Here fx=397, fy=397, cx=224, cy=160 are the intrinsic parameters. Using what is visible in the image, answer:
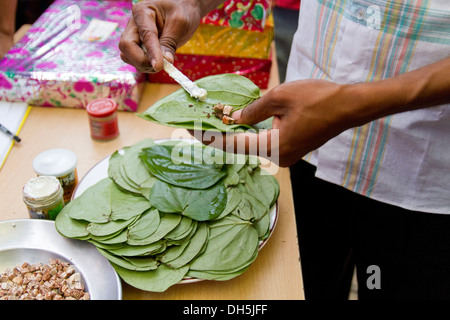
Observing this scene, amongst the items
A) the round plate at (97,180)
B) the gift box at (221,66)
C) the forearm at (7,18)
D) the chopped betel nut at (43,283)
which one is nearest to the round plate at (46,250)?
the chopped betel nut at (43,283)

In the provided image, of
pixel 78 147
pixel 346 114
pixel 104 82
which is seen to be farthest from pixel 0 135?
pixel 346 114

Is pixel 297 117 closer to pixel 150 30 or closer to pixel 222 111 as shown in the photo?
pixel 222 111

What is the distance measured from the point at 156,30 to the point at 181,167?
1.31 ft

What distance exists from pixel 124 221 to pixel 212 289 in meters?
0.28

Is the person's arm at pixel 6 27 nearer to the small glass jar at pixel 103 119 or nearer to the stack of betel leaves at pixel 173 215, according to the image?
the small glass jar at pixel 103 119

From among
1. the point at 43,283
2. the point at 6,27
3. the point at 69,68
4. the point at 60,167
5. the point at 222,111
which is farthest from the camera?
the point at 6,27

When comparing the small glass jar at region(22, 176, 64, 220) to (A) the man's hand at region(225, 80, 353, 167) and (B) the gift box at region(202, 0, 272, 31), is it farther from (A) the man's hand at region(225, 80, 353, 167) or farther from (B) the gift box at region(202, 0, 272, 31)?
(B) the gift box at region(202, 0, 272, 31)

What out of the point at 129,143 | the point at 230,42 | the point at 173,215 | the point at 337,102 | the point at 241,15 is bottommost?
the point at 129,143

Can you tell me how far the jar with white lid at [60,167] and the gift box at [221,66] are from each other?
0.66m

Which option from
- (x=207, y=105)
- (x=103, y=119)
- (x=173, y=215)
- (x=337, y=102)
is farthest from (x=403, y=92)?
(x=103, y=119)

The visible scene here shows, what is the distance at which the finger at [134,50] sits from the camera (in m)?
1.11

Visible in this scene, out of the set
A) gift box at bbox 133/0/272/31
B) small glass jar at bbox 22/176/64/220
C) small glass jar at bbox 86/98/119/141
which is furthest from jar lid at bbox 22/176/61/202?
gift box at bbox 133/0/272/31

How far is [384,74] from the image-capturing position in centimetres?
103

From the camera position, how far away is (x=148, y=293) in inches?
38.9
